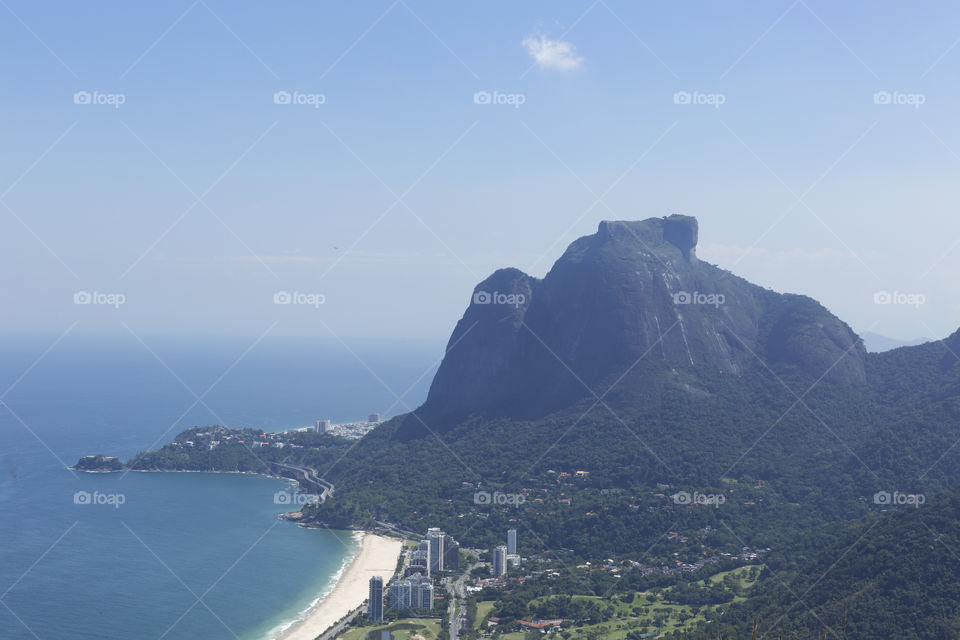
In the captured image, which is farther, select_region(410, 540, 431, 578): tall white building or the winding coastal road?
the winding coastal road

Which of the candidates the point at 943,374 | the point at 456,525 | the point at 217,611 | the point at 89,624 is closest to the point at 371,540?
the point at 456,525

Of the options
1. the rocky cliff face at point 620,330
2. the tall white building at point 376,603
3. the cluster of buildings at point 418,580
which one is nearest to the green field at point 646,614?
the cluster of buildings at point 418,580

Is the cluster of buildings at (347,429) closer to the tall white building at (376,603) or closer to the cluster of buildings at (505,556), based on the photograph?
the cluster of buildings at (505,556)

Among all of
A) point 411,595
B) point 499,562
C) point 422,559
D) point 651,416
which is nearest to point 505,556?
point 499,562

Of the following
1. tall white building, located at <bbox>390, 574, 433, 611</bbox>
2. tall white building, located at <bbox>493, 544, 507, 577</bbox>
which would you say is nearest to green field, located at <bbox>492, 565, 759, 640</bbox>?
tall white building, located at <bbox>390, 574, 433, 611</bbox>

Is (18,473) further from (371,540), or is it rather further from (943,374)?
(943,374)

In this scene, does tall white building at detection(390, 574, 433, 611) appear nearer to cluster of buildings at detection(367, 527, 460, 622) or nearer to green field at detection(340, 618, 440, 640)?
cluster of buildings at detection(367, 527, 460, 622)

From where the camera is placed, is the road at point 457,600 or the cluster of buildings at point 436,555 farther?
the cluster of buildings at point 436,555
